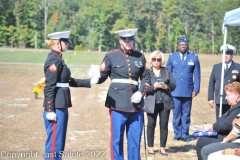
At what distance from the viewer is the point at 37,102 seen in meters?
13.9

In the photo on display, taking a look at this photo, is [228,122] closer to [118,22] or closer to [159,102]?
[159,102]

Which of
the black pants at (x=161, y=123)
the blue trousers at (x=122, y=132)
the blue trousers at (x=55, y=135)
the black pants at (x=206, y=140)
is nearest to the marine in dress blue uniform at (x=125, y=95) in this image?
the blue trousers at (x=122, y=132)

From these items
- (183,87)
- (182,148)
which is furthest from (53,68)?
(183,87)

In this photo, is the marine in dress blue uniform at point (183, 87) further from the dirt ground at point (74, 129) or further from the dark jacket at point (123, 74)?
the dark jacket at point (123, 74)

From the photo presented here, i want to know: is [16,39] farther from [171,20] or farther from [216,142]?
[216,142]

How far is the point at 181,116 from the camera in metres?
8.71

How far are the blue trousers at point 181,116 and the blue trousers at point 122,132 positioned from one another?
2.87 m

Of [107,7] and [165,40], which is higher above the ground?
[107,7]

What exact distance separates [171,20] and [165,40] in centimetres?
599

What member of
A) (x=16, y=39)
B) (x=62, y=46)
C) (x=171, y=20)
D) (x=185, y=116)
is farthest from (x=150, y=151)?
(x=171, y=20)

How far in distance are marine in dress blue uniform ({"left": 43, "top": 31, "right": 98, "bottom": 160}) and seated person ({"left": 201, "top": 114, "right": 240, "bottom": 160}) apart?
1.87 meters

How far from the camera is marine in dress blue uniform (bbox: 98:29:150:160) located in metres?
5.77

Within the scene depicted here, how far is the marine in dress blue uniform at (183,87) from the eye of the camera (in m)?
8.58

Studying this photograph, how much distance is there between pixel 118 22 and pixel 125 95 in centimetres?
8152
